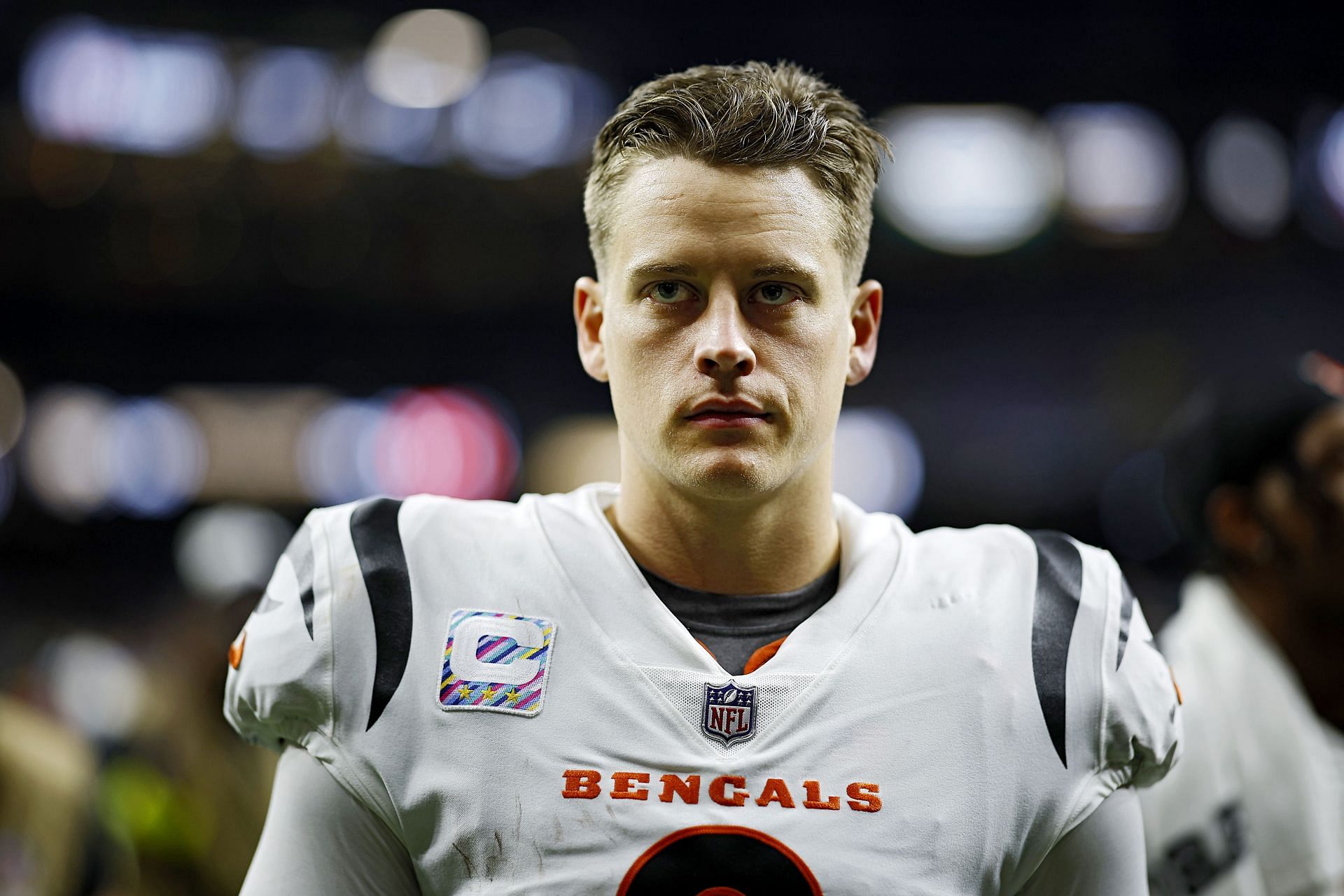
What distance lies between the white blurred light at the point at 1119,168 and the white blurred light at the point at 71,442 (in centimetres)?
1638

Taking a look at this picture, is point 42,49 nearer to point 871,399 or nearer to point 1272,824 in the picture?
point 871,399

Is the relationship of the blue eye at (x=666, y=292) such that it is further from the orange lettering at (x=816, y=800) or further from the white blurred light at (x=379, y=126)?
the white blurred light at (x=379, y=126)

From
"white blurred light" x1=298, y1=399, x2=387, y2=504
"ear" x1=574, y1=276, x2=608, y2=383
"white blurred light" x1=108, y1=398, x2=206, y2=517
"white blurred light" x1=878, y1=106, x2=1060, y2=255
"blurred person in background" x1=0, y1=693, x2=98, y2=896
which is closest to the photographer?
"ear" x1=574, y1=276, x2=608, y2=383

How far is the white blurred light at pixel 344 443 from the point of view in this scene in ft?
75.0

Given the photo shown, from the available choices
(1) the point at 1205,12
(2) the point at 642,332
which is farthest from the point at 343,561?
(1) the point at 1205,12

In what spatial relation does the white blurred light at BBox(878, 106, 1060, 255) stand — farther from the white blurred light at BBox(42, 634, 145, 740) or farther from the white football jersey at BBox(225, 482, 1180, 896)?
the white football jersey at BBox(225, 482, 1180, 896)

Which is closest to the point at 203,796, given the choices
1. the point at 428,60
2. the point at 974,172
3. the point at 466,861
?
the point at 466,861

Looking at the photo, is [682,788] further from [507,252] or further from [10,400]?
[10,400]

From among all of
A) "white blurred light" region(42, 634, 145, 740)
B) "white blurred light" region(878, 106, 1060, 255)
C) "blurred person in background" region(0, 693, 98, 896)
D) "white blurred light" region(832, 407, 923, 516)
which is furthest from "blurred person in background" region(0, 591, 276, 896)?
"white blurred light" region(832, 407, 923, 516)

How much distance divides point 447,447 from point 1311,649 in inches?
786

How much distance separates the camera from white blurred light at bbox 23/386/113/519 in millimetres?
23141

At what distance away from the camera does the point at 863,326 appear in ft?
8.51

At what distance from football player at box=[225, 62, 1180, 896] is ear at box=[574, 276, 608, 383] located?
0.09 m

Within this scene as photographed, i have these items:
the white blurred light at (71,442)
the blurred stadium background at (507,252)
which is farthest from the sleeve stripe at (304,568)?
the white blurred light at (71,442)
